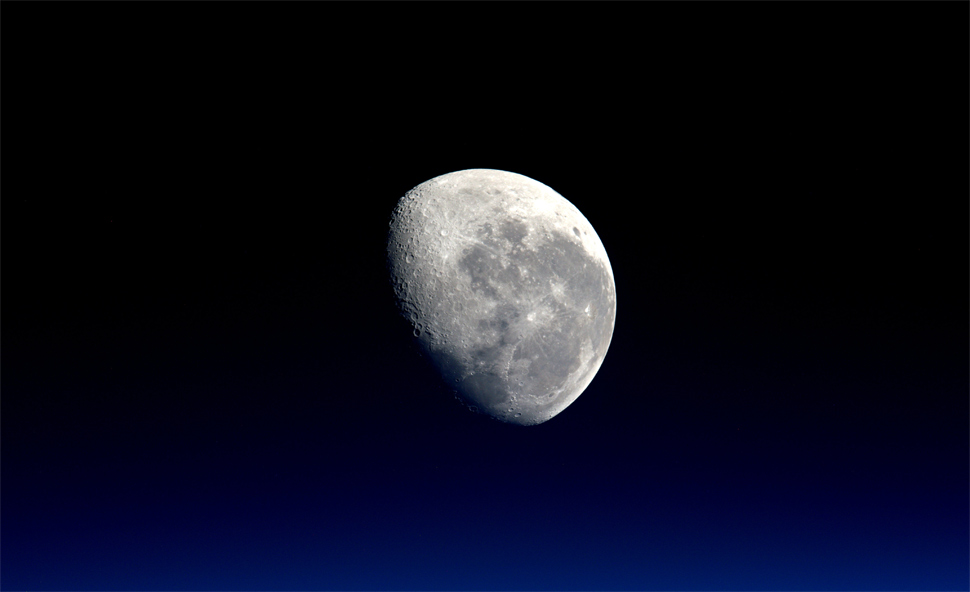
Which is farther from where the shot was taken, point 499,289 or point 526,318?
point 526,318

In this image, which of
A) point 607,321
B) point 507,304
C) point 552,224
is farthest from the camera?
point 607,321

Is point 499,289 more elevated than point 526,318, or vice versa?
point 499,289

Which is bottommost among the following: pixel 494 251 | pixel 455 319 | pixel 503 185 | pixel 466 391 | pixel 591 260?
pixel 466 391

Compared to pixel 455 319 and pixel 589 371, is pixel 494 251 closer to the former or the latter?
pixel 455 319

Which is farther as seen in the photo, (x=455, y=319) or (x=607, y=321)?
(x=607, y=321)

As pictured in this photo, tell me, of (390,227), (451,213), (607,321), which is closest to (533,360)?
(607,321)

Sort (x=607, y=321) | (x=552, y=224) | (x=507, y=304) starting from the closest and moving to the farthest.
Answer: (x=507, y=304) → (x=552, y=224) → (x=607, y=321)

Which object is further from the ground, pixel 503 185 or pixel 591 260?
pixel 503 185
